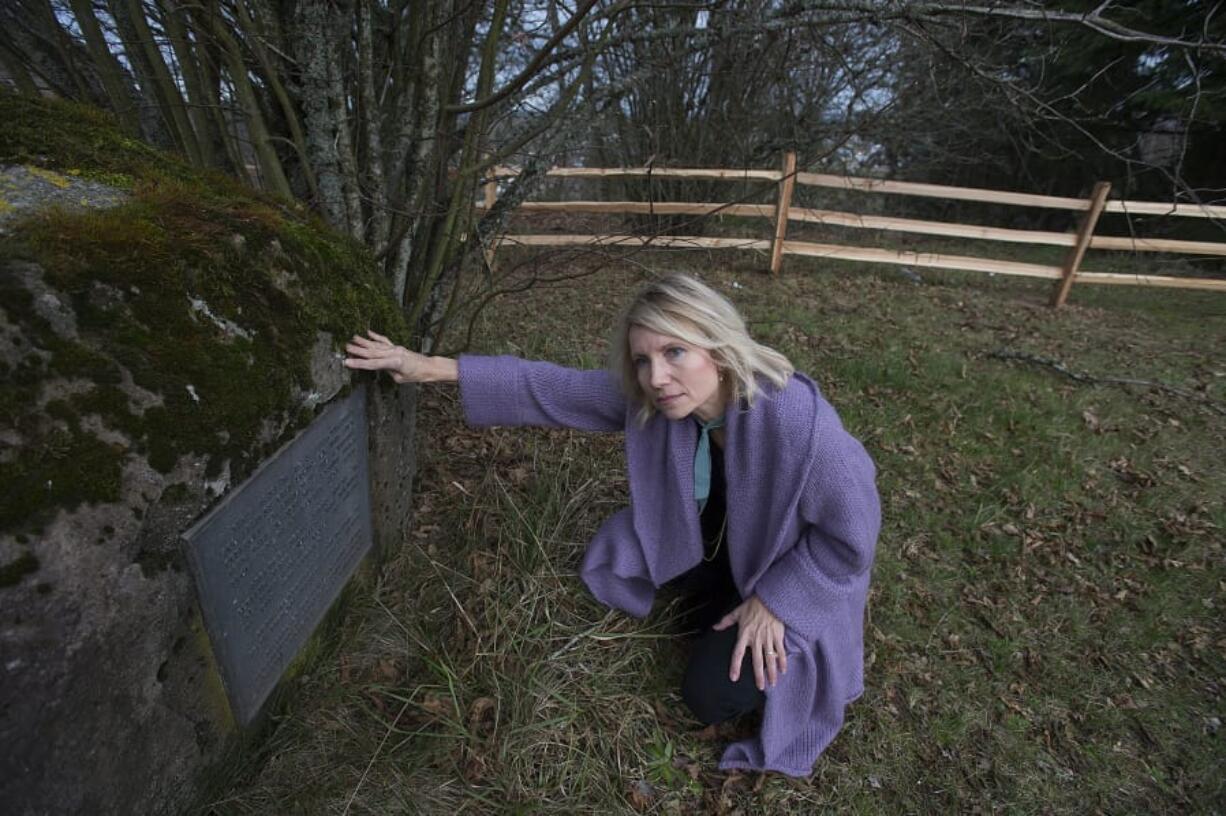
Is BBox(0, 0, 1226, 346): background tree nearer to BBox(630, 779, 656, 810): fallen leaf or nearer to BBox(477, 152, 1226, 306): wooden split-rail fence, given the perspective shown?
BBox(630, 779, 656, 810): fallen leaf

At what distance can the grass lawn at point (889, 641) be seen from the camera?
198cm

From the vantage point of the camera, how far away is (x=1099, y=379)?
16.8 feet

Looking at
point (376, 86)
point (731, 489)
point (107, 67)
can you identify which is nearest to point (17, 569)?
point (731, 489)

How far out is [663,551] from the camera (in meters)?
2.30

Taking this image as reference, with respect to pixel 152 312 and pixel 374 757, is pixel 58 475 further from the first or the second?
pixel 374 757

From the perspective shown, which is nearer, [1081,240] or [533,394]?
[533,394]

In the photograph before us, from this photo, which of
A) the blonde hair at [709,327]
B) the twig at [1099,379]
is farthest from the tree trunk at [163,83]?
the twig at [1099,379]

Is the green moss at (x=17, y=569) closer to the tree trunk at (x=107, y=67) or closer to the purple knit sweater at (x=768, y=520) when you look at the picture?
the purple knit sweater at (x=768, y=520)

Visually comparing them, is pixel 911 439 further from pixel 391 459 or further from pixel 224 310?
pixel 224 310

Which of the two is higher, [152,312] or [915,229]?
[152,312]

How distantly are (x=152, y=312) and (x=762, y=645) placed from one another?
6.22 feet

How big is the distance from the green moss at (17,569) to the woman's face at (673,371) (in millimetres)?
1419

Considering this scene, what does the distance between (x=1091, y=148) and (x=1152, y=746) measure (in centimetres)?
1220

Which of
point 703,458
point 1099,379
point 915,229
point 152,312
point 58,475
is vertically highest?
point 152,312
